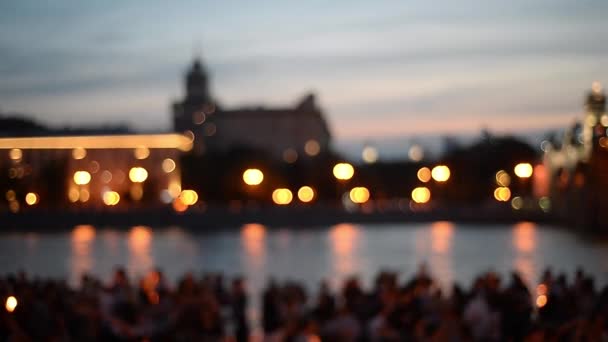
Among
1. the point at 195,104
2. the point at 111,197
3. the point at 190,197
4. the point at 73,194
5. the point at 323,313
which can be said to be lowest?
the point at 323,313

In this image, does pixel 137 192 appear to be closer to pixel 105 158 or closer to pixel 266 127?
pixel 105 158

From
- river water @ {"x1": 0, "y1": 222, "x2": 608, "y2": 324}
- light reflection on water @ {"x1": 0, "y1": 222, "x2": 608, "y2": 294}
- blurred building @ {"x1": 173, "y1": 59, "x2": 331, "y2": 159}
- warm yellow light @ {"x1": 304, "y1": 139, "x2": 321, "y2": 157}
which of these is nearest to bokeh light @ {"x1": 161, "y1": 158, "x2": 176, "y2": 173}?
blurred building @ {"x1": 173, "y1": 59, "x2": 331, "y2": 159}

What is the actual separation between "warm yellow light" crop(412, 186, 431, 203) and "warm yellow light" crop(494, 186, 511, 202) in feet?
28.1

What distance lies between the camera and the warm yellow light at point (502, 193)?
250 ft

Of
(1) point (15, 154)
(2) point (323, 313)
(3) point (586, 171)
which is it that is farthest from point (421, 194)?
(2) point (323, 313)

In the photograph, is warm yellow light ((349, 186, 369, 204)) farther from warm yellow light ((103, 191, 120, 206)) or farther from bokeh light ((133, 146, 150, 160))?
bokeh light ((133, 146, 150, 160))

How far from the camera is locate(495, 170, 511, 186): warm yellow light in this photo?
76250 millimetres

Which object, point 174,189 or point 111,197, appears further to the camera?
point 174,189

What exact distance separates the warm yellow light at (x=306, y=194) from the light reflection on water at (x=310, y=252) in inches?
892

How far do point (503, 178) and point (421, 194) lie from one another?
37.4 ft

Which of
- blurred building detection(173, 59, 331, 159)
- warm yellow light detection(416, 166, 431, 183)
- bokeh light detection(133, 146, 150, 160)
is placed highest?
blurred building detection(173, 59, 331, 159)

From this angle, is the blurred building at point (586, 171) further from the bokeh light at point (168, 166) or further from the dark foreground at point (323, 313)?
the bokeh light at point (168, 166)

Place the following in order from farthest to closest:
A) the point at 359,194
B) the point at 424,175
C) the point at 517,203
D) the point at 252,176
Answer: the point at 424,175 → the point at 359,194 → the point at 252,176 → the point at 517,203

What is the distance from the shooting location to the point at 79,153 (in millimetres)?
96438
